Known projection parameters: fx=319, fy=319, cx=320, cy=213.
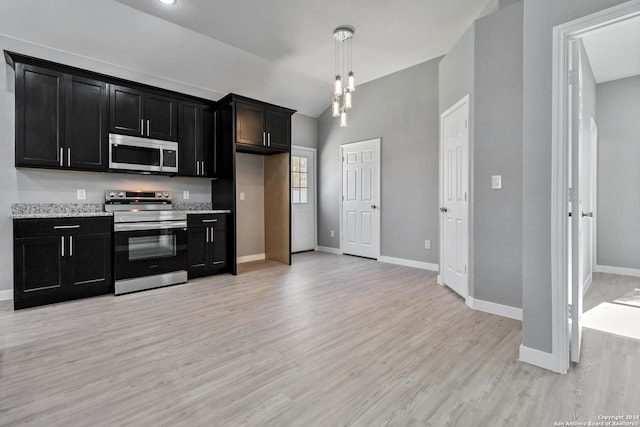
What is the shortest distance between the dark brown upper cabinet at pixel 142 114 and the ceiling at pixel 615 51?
489 centimetres

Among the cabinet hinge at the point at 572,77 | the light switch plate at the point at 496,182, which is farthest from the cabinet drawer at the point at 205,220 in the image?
the cabinet hinge at the point at 572,77

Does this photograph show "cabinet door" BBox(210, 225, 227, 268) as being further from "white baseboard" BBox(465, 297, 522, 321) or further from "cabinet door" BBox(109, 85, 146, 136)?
"white baseboard" BBox(465, 297, 522, 321)

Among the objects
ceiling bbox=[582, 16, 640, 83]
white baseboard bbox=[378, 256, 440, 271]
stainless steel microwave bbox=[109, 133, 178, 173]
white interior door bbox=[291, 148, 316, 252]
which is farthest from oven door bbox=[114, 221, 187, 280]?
ceiling bbox=[582, 16, 640, 83]

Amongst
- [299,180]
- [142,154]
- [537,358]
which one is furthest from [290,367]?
[299,180]

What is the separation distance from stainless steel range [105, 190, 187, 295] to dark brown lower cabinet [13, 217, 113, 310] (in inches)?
5.1

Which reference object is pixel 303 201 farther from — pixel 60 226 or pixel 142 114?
pixel 60 226

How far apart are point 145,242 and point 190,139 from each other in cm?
156

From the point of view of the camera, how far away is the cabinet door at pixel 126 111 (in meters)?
3.82

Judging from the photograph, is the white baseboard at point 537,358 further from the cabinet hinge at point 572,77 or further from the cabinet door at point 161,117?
the cabinet door at point 161,117

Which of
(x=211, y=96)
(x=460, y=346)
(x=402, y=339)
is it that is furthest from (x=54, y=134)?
(x=460, y=346)

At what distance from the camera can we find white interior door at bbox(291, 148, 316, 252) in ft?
21.3

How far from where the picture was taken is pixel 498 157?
304cm

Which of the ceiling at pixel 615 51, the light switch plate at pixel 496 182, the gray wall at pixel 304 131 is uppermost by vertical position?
the ceiling at pixel 615 51

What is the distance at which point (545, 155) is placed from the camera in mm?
2025
